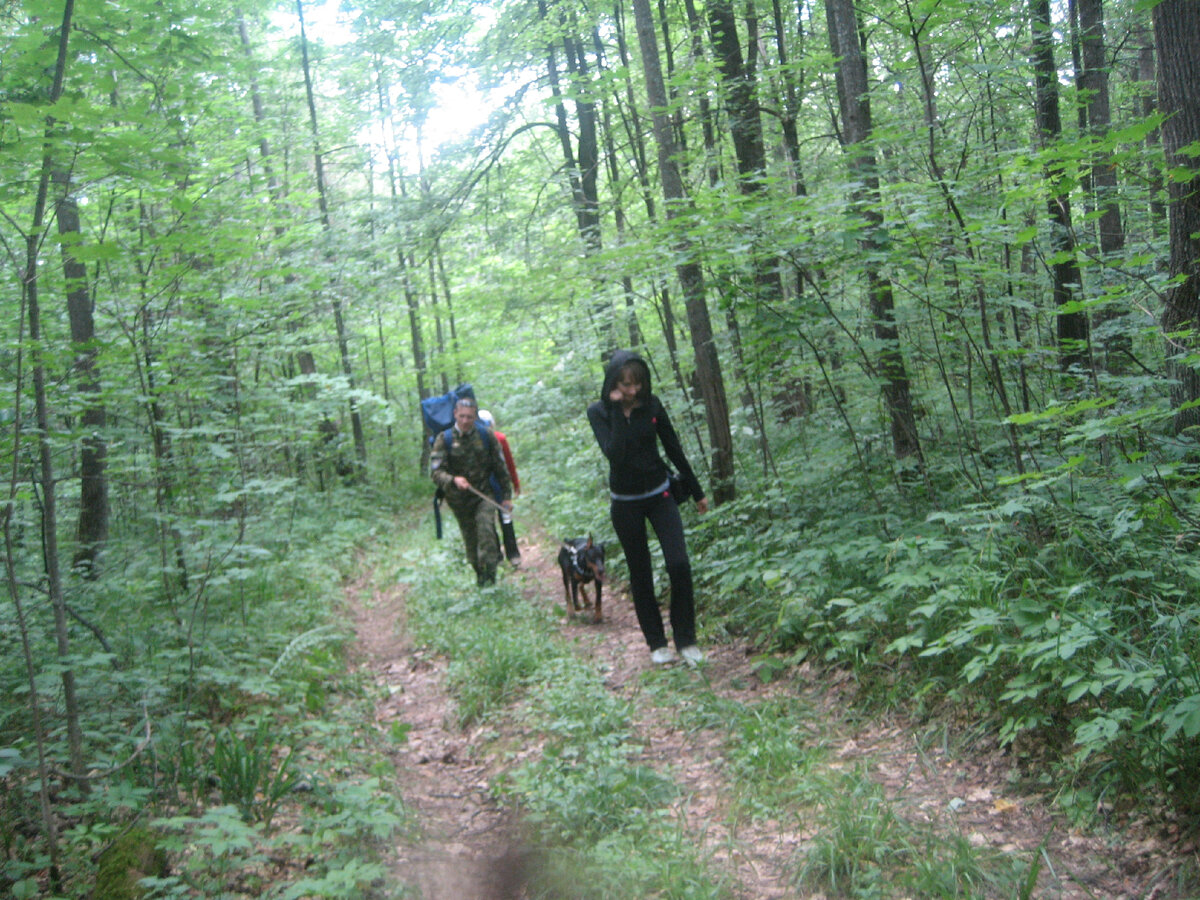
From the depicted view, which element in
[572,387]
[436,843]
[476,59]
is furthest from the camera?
[572,387]

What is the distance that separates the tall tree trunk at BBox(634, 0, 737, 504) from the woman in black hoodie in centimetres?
170

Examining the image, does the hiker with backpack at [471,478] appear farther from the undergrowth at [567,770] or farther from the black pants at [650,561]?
the black pants at [650,561]

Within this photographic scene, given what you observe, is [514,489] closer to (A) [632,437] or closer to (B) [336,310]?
(A) [632,437]

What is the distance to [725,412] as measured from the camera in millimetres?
7488

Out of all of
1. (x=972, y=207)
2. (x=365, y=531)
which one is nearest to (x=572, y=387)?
(x=365, y=531)

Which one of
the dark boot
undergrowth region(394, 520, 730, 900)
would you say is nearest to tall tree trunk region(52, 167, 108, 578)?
undergrowth region(394, 520, 730, 900)

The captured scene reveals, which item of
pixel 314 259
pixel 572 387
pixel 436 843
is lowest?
pixel 436 843

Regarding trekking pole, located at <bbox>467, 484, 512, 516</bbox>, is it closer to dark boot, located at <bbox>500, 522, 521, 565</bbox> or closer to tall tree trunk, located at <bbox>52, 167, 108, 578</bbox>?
dark boot, located at <bbox>500, 522, 521, 565</bbox>

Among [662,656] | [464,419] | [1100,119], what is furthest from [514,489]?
[1100,119]

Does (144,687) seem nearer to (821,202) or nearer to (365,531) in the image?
(821,202)

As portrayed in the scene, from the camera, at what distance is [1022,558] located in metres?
4.30

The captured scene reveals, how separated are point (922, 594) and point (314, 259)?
29.9 feet

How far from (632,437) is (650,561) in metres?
0.88

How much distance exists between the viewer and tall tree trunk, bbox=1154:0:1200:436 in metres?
4.46
